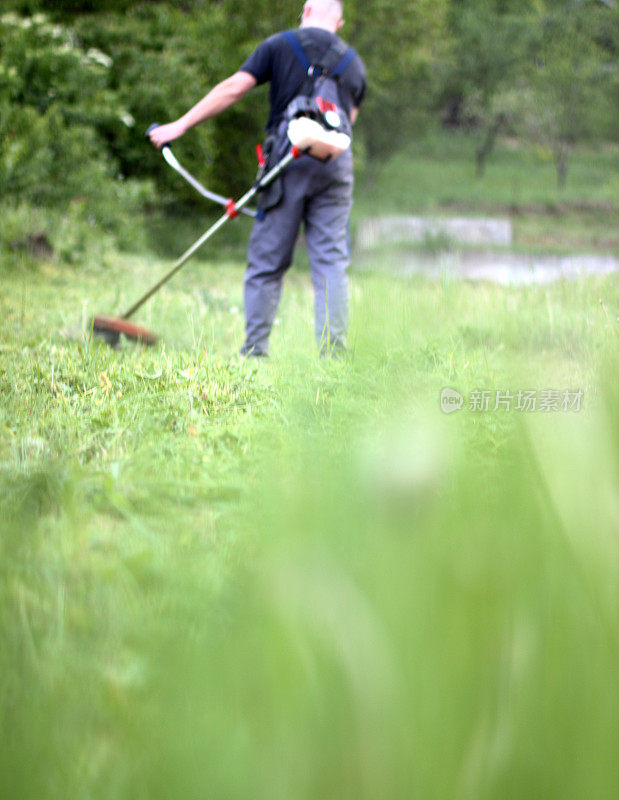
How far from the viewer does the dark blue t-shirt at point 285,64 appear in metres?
3.92

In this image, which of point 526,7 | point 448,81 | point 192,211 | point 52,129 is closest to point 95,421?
point 52,129

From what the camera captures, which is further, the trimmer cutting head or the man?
the man

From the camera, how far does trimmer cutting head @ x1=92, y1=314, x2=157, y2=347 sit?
12.5 ft

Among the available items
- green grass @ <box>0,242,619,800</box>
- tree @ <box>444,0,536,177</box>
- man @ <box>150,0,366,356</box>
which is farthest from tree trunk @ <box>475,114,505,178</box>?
green grass @ <box>0,242,619,800</box>

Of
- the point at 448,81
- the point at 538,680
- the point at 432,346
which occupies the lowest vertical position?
the point at 538,680

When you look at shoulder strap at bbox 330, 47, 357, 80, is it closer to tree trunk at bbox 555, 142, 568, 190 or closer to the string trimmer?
the string trimmer

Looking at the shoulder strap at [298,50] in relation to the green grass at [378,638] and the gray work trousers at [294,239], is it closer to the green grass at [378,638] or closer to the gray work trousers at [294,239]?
the gray work trousers at [294,239]

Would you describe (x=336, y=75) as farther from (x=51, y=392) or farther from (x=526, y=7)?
(x=526, y=7)

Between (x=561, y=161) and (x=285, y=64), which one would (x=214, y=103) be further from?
(x=561, y=161)

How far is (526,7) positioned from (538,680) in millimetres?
43886

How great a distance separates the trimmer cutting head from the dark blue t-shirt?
3.94ft

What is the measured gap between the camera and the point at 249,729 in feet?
1.59

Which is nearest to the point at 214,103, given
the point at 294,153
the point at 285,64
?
the point at 285,64

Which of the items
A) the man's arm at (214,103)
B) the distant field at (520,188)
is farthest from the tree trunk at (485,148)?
the man's arm at (214,103)
